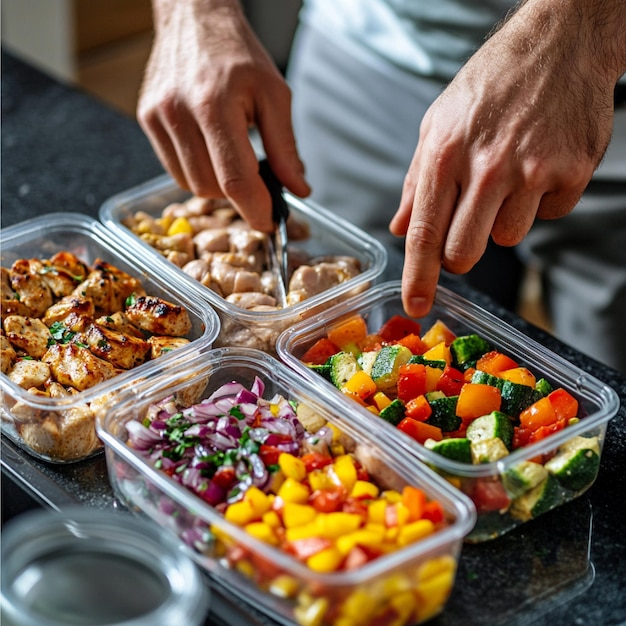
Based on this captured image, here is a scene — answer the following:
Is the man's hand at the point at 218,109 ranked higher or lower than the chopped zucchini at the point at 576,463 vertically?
higher

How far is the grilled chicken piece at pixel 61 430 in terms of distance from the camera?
1416 millimetres

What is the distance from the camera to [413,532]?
1.18 m

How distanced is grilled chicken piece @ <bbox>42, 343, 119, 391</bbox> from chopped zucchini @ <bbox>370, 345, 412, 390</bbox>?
1.32 ft

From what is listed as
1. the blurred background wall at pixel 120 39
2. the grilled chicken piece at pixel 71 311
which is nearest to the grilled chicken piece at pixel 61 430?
the grilled chicken piece at pixel 71 311

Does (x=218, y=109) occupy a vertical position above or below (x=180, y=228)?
above

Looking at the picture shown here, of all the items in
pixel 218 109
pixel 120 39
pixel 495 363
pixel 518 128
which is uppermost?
pixel 518 128

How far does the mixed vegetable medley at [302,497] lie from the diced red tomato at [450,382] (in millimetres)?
196

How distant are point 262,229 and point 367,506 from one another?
0.77 m

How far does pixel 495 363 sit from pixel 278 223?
→ 555 mm

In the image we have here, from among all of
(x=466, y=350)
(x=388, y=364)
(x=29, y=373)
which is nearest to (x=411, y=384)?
(x=388, y=364)

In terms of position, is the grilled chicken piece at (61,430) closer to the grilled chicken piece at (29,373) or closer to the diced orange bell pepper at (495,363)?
the grilled chicken piece at (29,373)

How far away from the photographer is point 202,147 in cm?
187

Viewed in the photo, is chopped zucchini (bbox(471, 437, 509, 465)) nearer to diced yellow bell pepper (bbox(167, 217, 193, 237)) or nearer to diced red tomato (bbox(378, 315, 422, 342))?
diced red tomato (bbox(378, 315, 422, 342))

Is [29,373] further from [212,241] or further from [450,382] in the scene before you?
[450,382]
